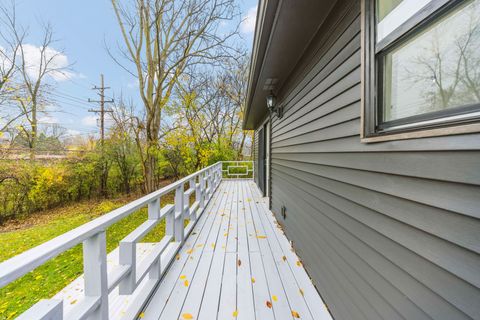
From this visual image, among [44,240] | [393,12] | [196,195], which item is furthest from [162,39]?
[393,12]

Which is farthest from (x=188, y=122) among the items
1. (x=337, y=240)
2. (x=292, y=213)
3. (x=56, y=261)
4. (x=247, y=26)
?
(x=337, y=240)

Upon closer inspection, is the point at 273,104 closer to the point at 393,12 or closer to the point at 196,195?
the point at 196,195

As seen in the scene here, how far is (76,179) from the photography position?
8430mm

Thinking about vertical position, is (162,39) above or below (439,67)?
above

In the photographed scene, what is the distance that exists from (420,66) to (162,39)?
25.2ft

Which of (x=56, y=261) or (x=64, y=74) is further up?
(x=64, y=74)

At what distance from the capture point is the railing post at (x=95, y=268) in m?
1.11

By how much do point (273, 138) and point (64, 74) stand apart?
928 centimetres

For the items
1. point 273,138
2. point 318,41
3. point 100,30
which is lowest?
point 273,138

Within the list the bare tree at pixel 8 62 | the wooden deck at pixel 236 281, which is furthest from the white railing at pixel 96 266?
the bare tree at pixel 8 62

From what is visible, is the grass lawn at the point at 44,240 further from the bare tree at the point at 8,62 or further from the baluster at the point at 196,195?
the bare tree at the point at 8,62

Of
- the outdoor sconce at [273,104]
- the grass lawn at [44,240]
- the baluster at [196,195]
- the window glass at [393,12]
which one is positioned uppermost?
the outdoor sconce at [273,104]

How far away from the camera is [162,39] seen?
6.80 metres

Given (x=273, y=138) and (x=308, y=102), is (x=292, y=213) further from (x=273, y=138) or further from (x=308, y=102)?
(x=273, y=138)
